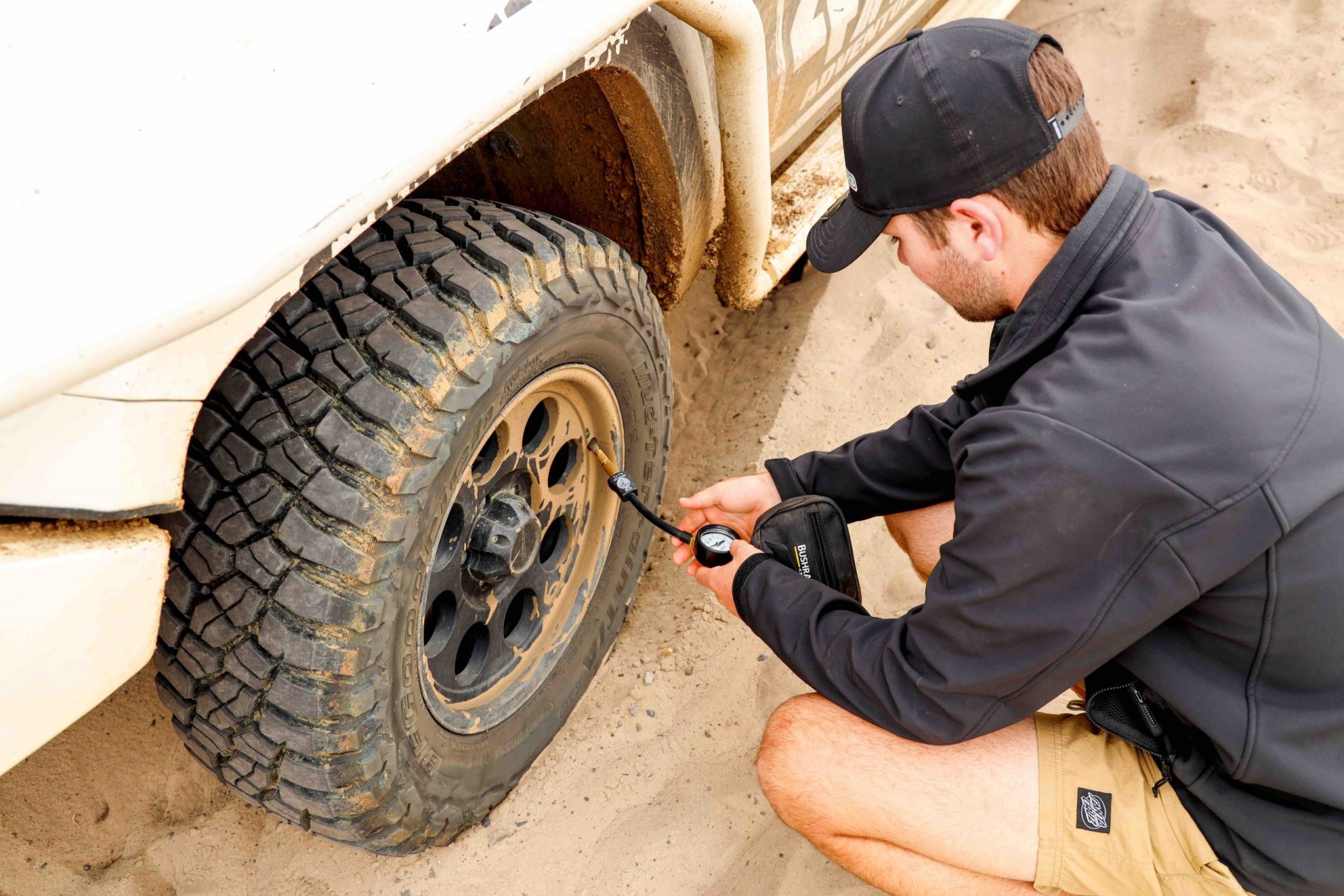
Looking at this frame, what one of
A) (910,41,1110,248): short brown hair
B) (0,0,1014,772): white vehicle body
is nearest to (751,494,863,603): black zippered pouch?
(910,41,1110,248): short brown hair

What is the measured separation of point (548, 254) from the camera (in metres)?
1.55

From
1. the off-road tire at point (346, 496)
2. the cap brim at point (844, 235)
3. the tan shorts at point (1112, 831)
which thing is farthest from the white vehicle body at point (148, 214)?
the tan shorts at point (1112, 831)

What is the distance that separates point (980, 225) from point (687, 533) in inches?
31.6

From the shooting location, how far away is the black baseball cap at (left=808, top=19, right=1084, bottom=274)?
1488 millimetres

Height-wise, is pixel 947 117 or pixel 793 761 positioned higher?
pixel 947 117

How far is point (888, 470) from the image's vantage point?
2.06 metres

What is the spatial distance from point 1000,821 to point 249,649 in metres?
1.20

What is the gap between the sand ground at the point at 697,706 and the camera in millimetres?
1905

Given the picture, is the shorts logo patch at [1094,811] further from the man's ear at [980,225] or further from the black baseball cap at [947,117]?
the black baseball cap at [947,117]

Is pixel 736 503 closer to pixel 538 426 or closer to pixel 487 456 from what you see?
pixel 538 426

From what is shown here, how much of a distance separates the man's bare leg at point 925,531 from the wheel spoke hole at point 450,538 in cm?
93

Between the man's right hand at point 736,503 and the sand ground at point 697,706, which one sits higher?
the man's right hand at point 736,503

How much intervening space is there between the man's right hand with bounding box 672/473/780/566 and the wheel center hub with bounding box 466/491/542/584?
39cm

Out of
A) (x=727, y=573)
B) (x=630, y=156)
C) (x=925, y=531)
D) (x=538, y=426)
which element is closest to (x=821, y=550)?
(x=727, y=573)
